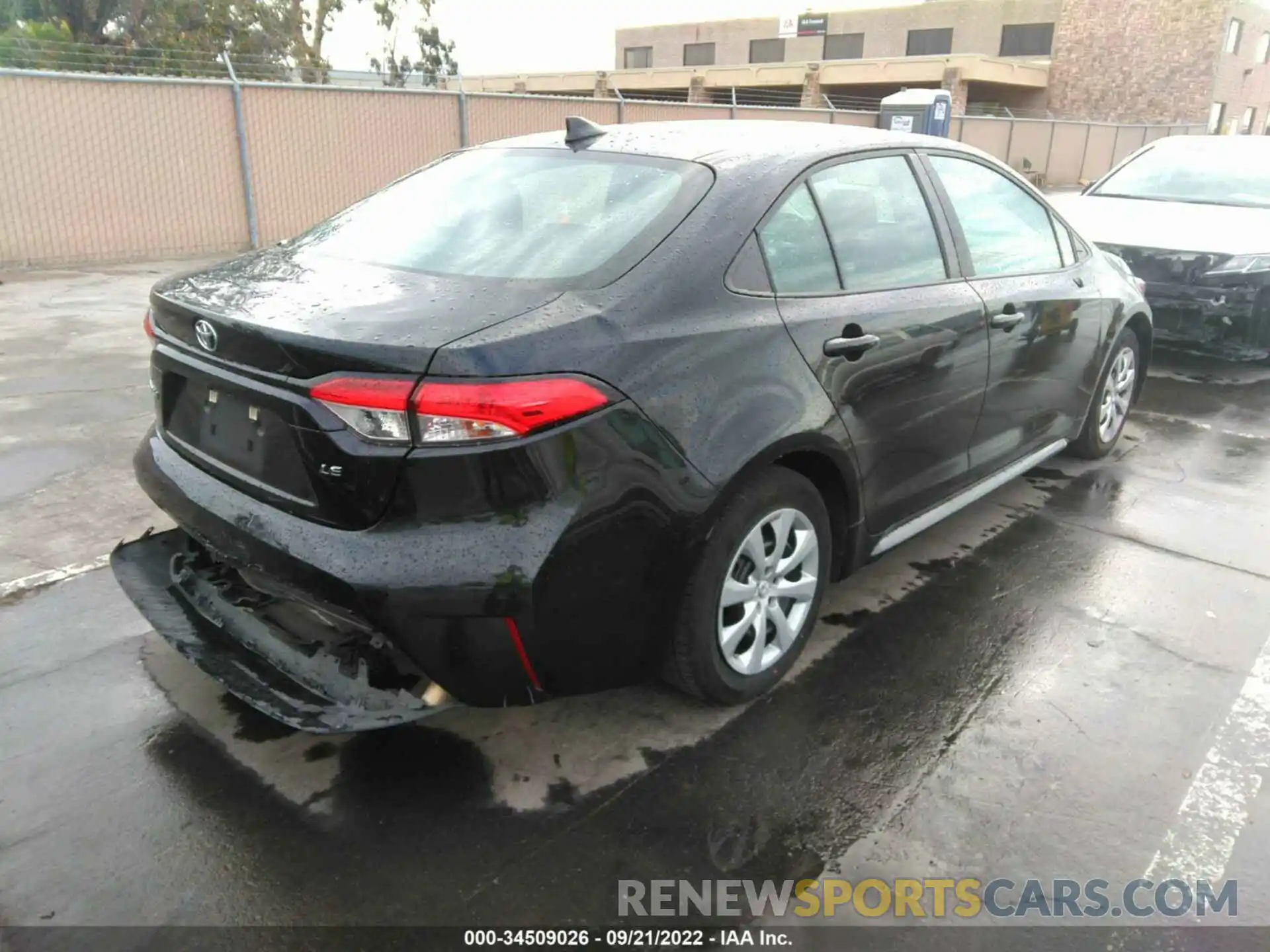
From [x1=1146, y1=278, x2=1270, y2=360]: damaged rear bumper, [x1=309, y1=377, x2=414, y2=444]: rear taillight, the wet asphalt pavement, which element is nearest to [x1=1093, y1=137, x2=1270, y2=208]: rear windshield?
[x1=1146, y1=278, x2=1270, y2=360]: damaged rear bumper

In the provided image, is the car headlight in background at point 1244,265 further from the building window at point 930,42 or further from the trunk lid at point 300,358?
the building window at point 930,42

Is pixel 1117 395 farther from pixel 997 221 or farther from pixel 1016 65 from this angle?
pixel 1016 65

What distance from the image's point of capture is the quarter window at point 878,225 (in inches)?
125

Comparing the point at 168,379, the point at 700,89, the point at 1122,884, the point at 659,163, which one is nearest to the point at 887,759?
the point at 1122,884

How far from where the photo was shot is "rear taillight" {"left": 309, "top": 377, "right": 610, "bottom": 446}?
2.22 meters

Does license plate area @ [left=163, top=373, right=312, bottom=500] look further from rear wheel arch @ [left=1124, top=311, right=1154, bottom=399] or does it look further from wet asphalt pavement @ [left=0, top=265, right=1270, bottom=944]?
rear wheel arch @ [left=1124, top=311, right=1154, bottom=399]

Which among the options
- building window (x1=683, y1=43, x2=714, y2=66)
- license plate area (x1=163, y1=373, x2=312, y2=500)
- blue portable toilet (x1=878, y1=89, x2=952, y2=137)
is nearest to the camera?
license plate area (x1=163, y1=373, x2=312, y2=500)

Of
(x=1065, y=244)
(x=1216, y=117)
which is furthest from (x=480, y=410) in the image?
(x=1216, y=117)

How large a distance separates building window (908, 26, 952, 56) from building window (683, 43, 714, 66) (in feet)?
38.5

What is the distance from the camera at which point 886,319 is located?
319 cm

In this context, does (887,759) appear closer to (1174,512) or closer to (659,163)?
(659,163)

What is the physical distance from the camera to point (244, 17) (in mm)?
25828

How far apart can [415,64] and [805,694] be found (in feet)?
154

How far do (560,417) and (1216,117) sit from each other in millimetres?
44340
